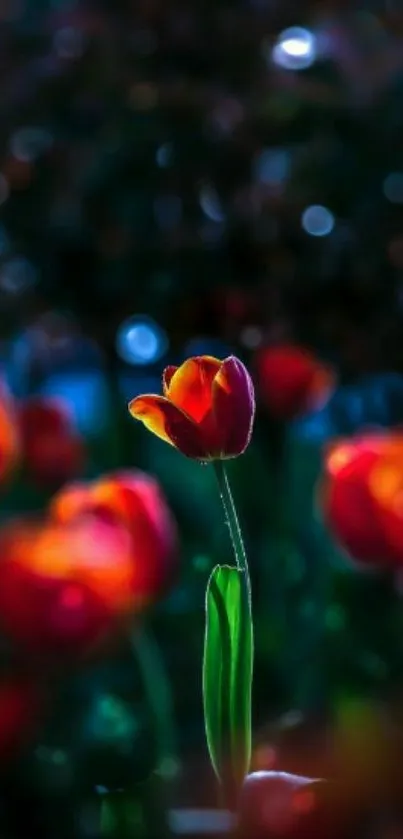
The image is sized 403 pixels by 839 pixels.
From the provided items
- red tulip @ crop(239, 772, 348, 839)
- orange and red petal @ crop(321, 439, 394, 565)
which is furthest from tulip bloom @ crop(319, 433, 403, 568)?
red tulip @ crop(239, 772, 348, 839)

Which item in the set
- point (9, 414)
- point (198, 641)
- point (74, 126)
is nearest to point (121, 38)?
point (74, 126)

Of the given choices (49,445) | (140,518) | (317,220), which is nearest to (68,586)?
(140,518)

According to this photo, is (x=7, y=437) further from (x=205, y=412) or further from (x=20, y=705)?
(x=205, y=412)

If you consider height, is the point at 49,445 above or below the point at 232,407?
above

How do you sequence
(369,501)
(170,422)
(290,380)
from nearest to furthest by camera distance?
(170,422)
(369,501)
(290,380)

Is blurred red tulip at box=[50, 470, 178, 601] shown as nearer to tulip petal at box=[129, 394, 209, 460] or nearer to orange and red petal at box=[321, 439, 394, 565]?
orange and red petal at box=[321, 439, 394, 565]

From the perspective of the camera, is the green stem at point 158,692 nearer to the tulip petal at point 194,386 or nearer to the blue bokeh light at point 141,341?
the blue bokeh light at point 141,341
